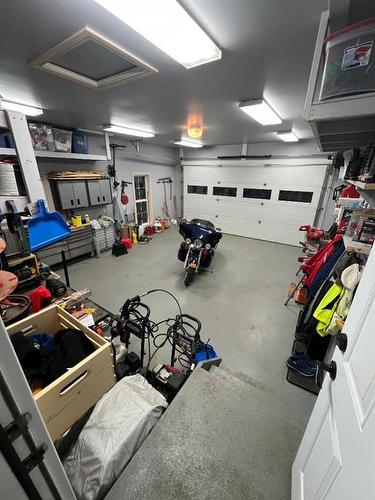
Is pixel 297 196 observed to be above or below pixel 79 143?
below

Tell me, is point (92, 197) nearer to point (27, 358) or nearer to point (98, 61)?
point (98, 61)

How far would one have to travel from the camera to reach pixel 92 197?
4.74 m

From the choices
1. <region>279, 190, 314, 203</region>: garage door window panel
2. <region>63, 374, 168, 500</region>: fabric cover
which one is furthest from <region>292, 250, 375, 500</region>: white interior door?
<region>279, 190, 314, 203</region>: garage door window panel

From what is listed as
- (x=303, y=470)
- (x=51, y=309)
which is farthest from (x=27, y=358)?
(x=303, y=470)

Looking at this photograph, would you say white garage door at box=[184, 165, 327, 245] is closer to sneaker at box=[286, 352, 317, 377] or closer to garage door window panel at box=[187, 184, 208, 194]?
garage door window panel at box=[187, 184, 208, 194]

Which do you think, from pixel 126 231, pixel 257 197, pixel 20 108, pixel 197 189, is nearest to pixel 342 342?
pixel 20 108

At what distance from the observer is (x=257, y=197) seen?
633 centimetres

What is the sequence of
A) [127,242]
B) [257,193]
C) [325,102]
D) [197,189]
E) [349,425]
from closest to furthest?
1. [349,425]
2. [325,102]
3. [127,242]
4. [257,193]
5. [197,189]

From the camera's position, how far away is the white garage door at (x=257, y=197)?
5.61m

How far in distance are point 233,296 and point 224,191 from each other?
4360mm

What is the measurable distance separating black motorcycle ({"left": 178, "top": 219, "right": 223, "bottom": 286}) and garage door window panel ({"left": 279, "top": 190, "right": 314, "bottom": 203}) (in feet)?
9.38

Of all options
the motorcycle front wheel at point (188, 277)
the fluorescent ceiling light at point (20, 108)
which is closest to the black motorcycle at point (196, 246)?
the motorcycle front wheel at point (188, 277)

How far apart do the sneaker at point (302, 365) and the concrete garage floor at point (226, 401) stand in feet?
0.38

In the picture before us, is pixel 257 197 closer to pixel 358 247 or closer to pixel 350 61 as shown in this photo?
pixel 358 247
